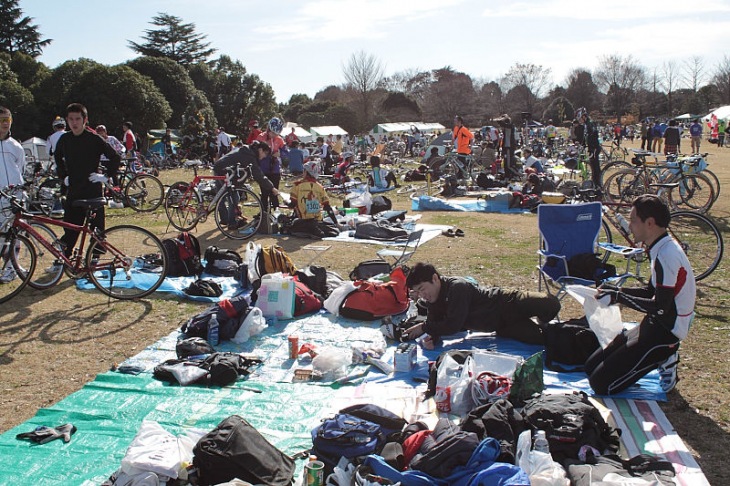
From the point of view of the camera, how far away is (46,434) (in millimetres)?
3723

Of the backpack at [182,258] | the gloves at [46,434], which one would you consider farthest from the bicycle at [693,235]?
the gloves at [46,434]

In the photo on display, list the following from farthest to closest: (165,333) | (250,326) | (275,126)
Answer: (275,126) → (165,333) → (250,326)

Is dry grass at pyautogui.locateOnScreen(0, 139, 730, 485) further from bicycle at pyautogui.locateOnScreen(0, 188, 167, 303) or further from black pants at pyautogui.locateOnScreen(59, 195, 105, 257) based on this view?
black pants at pyautogui.locateOnScreen(59, 195, 105, 257)

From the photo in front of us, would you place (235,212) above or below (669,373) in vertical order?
above

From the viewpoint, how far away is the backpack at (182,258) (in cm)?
754

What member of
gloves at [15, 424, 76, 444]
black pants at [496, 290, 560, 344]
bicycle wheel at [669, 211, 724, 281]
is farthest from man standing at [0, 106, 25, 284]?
bicycle wheel at [669, 211, 724, 281]

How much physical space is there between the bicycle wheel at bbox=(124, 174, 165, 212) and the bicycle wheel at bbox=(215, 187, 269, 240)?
3.71 meters

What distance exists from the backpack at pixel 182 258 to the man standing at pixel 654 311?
5.21m

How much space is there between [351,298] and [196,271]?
2608mm

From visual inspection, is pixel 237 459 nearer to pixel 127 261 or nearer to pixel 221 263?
pixel 127 261

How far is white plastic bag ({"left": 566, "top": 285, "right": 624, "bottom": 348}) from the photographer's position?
445 cm

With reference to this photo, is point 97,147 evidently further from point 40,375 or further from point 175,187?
point 175,187

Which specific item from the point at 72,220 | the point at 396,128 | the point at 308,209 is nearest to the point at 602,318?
the point at 72,220

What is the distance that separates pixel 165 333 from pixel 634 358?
418 centimetres
